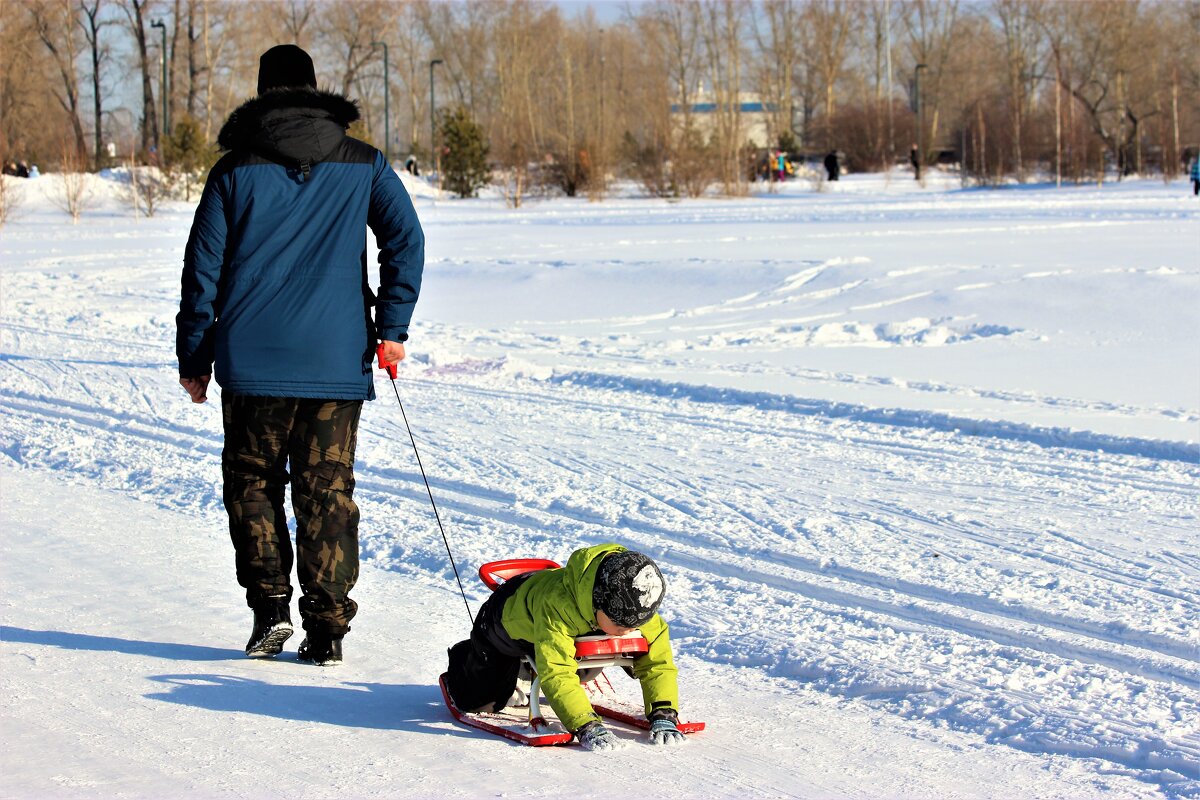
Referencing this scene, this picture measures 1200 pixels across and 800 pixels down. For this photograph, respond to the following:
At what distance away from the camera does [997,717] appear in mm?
3428

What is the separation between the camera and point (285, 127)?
360cm

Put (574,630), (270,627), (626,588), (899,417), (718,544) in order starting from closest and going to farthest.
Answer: (626,588) → (574,630) → (270,627) → (718,544) → (899,417)

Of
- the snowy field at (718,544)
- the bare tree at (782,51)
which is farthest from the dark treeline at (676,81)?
the snowy field at (718,544)

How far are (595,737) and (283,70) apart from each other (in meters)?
1.90

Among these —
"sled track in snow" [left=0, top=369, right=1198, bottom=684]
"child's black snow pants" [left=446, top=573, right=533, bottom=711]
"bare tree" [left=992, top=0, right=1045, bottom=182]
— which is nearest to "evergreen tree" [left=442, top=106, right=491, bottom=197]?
"bare tree" [left=992, top=0, right=1045, bottom=182]

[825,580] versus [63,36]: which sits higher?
[63,36]

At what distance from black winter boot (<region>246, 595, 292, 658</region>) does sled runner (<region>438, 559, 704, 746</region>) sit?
529mm

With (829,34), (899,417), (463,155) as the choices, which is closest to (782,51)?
(829,34)

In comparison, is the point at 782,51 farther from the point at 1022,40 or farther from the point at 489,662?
the point at 489,662

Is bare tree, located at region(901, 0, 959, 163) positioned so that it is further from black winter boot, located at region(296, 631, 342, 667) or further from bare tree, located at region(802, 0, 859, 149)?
black winter boot, located at region(296, 631, 342, 667)

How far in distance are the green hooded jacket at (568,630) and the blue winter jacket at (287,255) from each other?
838mm

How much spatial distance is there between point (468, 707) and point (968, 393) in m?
5.54

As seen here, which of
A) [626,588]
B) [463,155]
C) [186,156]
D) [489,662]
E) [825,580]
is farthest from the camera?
[463,155]

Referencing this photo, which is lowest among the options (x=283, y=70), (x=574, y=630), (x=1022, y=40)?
(x=574, y=630)
